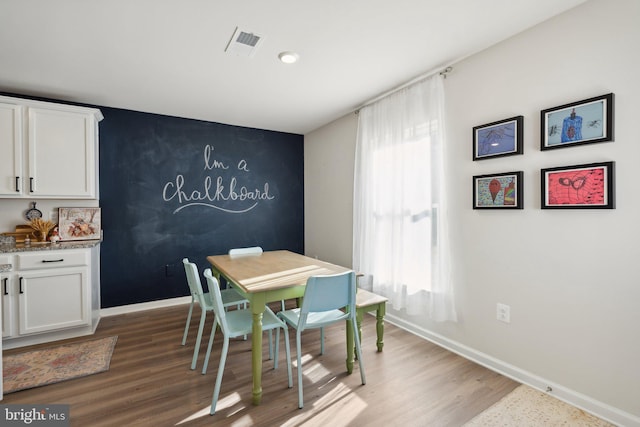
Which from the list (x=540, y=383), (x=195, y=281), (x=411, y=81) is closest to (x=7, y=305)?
(x=195, y=281)

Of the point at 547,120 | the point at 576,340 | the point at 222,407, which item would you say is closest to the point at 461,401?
the point at 576,340

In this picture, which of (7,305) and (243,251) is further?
(243,251)

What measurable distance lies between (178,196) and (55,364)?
2.07m

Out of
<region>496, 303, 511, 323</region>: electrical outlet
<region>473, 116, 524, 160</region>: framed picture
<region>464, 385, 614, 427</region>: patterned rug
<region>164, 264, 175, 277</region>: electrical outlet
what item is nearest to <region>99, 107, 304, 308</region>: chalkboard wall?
<region>164, 264, 175, 277</region>: electrical outlet

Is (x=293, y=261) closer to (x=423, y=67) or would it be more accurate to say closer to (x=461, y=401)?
Result: (x=461, y=401)

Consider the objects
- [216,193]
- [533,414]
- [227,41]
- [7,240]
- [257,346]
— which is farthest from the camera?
[216,193]

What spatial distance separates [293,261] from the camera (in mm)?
2879

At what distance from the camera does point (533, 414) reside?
1807mm

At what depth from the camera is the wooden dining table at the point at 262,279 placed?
1.92 meters

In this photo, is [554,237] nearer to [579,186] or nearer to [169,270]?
[579,186]

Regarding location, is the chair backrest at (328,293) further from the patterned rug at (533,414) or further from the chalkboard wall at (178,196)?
the chalkboard wall at (178,196)

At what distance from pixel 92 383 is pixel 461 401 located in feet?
8.06

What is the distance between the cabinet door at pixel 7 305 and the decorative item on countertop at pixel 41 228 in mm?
511

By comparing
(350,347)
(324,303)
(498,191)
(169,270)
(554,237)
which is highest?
(498,191)
